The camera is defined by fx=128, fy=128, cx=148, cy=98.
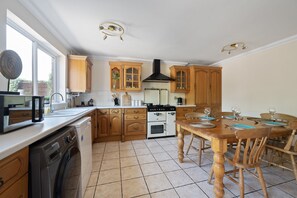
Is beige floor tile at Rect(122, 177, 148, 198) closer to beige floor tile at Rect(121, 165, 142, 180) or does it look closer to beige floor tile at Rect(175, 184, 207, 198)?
beige floor tile at Rect(121, 165, 142, 180)

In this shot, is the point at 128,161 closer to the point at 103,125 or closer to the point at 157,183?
the point at 157,183

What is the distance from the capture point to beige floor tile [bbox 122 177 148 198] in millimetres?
1488

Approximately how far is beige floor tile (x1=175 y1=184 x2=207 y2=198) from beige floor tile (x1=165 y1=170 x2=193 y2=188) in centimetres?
7

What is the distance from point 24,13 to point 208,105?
4.39 m

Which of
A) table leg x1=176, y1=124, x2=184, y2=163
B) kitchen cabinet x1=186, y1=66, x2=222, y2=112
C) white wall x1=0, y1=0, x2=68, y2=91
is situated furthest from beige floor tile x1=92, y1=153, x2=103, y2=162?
kitchen cabinet x1=186, y1=66, x2=222, y2=112

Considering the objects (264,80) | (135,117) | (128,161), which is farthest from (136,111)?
(264,80)

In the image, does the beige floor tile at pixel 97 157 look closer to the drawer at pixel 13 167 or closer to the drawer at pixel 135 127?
the drawer at pixel 135 127

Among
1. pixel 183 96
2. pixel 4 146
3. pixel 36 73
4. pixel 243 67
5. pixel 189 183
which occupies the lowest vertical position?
pixel 189 183

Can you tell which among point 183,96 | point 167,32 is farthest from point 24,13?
point 183,96

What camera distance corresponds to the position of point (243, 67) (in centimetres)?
340

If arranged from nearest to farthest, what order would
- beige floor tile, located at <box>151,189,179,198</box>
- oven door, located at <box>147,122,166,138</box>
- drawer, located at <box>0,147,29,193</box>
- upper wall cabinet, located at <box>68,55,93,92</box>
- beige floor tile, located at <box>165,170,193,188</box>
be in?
drawer, located at <box>0,147,29,193</box>, beige floor tile, located at <box>151,189,179,198</box>, beige floor tile, located at <box>165,170,193,188</box>, upper wall cabinet, located at <box>68,55,93,92</box>, oven door, located at <box>147,122,166,138</box>

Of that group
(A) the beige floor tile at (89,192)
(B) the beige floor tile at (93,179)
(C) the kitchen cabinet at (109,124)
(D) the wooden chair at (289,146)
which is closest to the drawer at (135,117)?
(C) the kitchen cabinet at (109,124)

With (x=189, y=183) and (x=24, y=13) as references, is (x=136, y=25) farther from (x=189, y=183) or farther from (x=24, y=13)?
(x=189, y=183)

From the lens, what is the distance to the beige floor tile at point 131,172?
5.91ft
